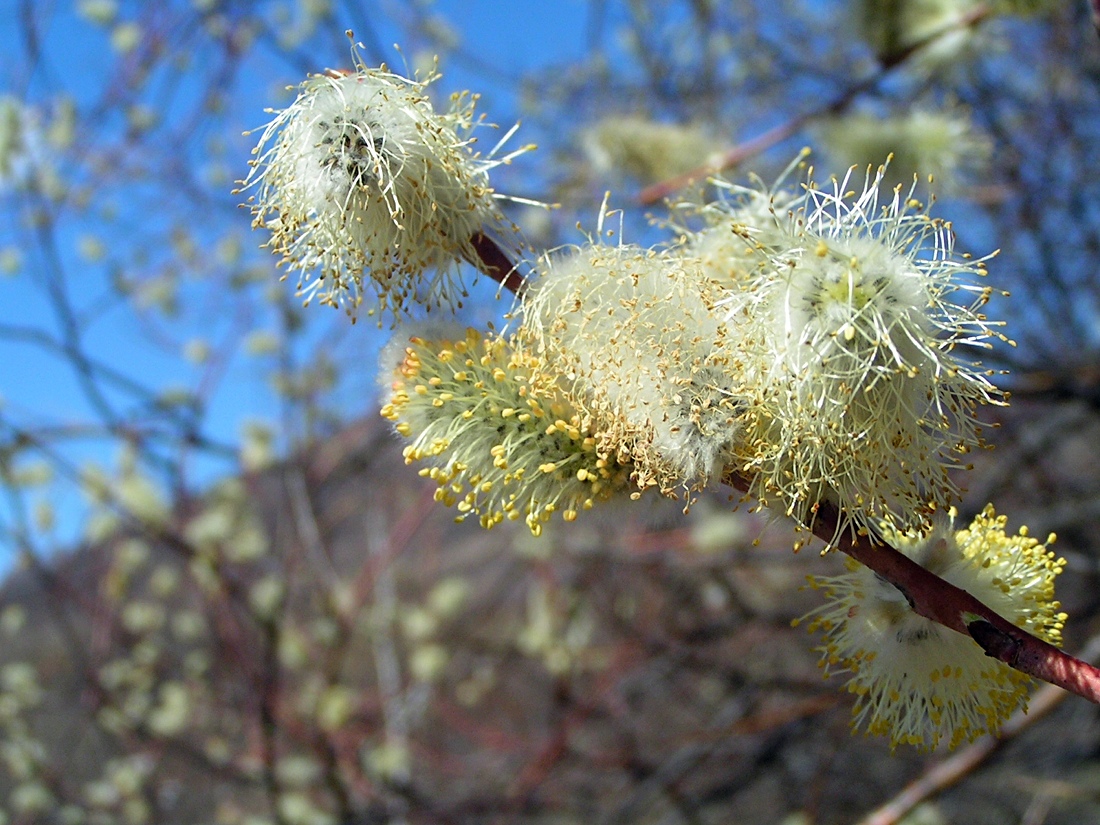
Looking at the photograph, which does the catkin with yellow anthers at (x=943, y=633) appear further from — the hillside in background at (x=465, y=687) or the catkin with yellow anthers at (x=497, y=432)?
the hillside in background at (x=465, y=687)

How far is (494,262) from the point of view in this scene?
88 centimetres

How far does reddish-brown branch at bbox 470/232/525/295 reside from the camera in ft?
2.83

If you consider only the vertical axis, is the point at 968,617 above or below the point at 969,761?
above

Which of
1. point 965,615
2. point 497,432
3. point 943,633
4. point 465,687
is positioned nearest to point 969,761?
point 943,633

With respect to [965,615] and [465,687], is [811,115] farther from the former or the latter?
[465,687]

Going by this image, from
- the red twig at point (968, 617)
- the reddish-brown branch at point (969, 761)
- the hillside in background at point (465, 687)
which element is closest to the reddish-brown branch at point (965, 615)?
the red twig at point (968, 617)

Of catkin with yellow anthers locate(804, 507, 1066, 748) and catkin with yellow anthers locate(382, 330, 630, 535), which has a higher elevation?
catkin with yellow anthers locate(382, 330, 630, 535)

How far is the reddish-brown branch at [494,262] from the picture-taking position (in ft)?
2.83

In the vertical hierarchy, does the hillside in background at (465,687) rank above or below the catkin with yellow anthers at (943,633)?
above

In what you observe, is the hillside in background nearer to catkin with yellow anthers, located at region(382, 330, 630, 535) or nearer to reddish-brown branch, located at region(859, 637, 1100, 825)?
reddish-brown branch, located at region(859, 637, 1100, 825)

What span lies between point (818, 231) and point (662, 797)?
297 cm

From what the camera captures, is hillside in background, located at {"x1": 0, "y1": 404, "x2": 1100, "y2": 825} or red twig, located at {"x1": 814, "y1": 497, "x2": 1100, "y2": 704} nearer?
red twig, located at {"x1": 814, "y1": 497, "x2": 1100, "y2": 704}

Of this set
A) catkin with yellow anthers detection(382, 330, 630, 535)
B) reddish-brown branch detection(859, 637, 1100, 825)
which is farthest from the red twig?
reddish-brown branch detection(859, 637, 1100, 825)

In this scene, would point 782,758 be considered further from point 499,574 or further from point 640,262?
point 640,262
